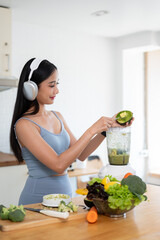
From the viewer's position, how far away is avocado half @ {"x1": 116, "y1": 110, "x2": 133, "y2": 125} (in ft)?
5.83

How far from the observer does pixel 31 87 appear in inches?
73.3

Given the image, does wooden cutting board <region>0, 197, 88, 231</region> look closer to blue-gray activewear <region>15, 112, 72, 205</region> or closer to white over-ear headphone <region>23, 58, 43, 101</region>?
blue-gray activewear <region>15, 112, 72, 205</region>

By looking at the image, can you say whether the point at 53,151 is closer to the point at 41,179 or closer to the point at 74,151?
the point at 74,151

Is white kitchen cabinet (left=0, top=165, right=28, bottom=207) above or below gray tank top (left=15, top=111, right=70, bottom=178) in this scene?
below

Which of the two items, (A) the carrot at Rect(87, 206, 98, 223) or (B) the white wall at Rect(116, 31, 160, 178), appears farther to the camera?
(B) the white wall at Rect(116, 31, 160, 178)

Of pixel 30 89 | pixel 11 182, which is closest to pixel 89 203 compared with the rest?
pixel 30 89

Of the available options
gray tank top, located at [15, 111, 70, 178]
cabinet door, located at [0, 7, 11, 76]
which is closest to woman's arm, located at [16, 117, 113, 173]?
gray tank top, located at [15, 111, 70, 178]

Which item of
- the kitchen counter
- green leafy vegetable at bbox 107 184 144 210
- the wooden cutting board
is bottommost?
the kitchen counter

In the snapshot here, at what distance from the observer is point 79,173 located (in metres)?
3.77

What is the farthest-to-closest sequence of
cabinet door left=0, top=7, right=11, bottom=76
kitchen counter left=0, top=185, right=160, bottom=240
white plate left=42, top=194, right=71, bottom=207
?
cabinet door left=0, top=7, right=11, bottom=76 → white plate left=42, top=194, right=71, bottom=207 → kitchen counter left=0, top=185, right=160, bottom=240

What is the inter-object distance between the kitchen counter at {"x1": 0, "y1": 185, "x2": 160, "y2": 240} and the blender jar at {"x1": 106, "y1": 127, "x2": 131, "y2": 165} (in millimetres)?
356

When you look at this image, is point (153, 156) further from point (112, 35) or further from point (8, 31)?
point (8, 31)

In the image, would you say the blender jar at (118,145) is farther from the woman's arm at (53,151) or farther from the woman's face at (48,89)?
the woman's face at (48,89)

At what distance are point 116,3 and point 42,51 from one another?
1200 mm
